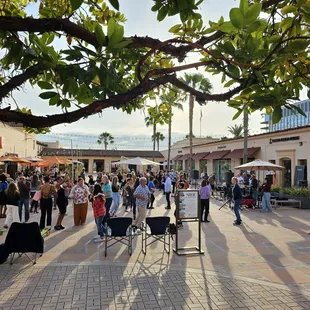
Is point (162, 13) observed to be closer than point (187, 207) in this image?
Yes

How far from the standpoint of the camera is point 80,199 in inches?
426

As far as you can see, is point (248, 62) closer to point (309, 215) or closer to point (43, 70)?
point (43, 70)

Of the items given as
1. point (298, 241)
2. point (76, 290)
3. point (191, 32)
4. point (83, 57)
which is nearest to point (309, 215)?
point (298, 241)

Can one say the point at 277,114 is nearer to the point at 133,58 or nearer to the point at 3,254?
the point at 133,58

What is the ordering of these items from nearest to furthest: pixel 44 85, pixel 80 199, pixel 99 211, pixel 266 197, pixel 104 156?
pixel 44 85 → pixel 99 211 → pixel 80 199 → pixel 266 197 → pixel 104 156

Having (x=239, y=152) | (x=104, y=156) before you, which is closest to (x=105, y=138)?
(x=104, y=156)

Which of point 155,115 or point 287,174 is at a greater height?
point 155,115

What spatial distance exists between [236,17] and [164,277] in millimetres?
5128

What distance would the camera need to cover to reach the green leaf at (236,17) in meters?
2.04

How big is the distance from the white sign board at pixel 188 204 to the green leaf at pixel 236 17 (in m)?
6.07

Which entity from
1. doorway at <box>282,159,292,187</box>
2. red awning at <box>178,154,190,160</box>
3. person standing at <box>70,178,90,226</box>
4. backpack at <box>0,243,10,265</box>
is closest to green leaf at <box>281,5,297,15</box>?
backpack at <box>0,243,10,265</box>

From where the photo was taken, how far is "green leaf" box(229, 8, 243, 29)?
6.68 feet

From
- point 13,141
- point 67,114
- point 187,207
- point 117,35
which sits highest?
point 13,141

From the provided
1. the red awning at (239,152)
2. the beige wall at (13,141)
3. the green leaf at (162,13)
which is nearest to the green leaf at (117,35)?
the green leaf at (162,13)
